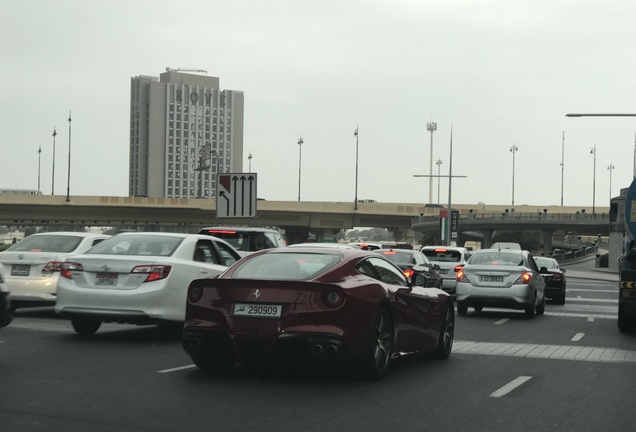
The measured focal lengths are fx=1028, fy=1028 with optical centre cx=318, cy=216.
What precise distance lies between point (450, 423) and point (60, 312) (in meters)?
7.54

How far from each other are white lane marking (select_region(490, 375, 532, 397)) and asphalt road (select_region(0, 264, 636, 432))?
14 millimetres

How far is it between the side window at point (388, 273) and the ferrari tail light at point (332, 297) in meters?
1.18

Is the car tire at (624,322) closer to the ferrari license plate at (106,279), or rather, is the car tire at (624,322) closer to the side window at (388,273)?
the side window at (388,273)

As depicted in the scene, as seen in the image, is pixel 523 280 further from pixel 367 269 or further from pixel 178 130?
pixel 178 130

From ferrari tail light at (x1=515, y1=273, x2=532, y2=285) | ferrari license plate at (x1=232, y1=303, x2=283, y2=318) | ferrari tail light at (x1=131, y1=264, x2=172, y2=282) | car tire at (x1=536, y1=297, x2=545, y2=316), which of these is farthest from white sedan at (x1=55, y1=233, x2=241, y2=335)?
car tire at (x1=536, y1=297, x2=545, y2=316)

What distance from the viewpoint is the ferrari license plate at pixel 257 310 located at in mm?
10242

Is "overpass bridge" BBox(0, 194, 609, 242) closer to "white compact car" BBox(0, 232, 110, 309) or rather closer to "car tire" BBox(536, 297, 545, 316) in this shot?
"car tire" BBox(536, 297, 545, 316)

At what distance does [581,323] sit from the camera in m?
21.0

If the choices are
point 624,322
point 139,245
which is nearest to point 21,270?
point 139,245

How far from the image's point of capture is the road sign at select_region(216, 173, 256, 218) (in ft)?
80.9

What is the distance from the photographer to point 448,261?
103 feet

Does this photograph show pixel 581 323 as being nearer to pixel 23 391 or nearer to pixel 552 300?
pixel 552 300

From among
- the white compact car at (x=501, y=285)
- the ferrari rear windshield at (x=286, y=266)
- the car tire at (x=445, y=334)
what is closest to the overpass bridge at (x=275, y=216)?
the white compact car at (x=501, y=285)

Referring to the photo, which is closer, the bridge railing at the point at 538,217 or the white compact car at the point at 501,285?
the white compact car at the point at 501,285
